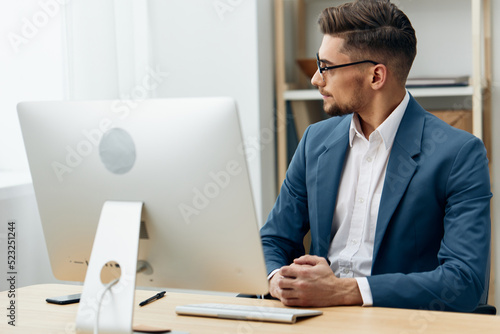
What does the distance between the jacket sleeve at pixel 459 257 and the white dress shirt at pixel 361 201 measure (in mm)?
194

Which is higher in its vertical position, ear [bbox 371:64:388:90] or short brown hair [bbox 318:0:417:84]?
short brown hair [bbox 318:0:417:84]

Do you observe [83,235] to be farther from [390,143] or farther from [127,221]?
[390,143]

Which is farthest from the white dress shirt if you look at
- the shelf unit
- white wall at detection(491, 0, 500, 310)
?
white wall at detection(491, 0, 500, 310)

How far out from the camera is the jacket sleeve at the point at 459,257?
53.6 inches

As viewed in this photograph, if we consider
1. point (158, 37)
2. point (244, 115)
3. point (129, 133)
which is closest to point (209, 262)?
point (129, 133)

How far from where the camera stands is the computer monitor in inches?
42.5

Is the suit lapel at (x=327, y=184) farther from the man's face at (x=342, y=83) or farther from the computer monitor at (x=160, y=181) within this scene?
the computer monitor at (x=160, y=181)

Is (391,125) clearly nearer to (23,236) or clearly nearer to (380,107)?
(380,107)

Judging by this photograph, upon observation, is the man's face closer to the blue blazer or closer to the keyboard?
the blue blazer

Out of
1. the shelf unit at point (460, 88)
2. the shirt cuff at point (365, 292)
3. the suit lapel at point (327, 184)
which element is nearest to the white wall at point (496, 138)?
the shelf unit at point (460, 88)

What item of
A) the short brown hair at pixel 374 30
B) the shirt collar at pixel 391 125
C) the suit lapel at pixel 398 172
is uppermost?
the short brown hair at pixel 374 30

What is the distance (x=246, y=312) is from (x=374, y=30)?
86 centimetres

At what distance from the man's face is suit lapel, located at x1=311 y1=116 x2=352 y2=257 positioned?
0.09m

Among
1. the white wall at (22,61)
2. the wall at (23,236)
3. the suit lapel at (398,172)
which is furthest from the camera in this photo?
the white wall at (22,61)
